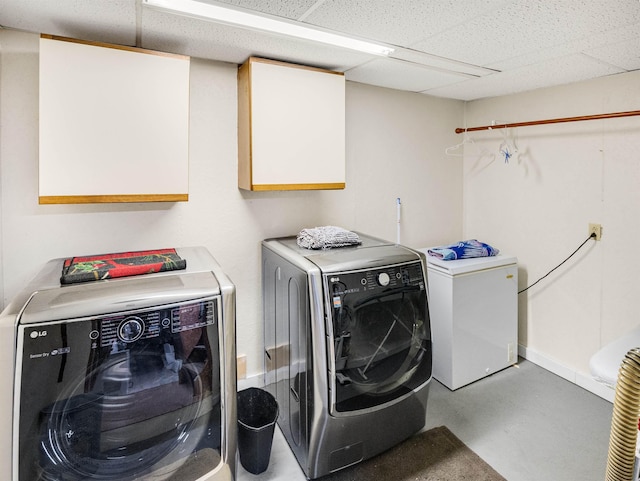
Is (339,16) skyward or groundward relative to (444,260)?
skyward

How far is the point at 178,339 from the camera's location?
1389 mm

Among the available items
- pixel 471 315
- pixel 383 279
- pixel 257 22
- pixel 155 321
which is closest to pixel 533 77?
pixel 471 315

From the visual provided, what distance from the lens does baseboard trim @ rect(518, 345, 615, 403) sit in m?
2.47

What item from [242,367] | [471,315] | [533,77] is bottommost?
[242,367]

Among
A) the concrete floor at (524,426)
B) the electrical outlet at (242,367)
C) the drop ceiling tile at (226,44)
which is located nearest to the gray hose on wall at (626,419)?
the concrete floor at (524,426)

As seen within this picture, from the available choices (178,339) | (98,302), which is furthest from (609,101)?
(98,302)

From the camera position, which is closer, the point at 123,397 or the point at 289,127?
the point at 123,397

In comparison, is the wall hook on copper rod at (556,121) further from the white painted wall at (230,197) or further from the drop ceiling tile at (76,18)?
the drop ceiling tile at (76,18)

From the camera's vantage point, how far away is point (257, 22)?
1.63 m

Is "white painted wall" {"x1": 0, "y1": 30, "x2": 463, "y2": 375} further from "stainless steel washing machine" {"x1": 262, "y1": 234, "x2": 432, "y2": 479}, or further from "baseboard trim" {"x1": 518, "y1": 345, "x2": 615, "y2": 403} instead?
"baseboard trim" {"x1": 518, "y1": 345, "x2": 615, "y2": 403}

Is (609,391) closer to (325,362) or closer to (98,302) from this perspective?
(325,362)

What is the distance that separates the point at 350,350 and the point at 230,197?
3.84 feet

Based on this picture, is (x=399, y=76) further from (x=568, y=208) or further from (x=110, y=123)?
(x=110, y=123)

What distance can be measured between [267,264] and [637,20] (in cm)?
209
